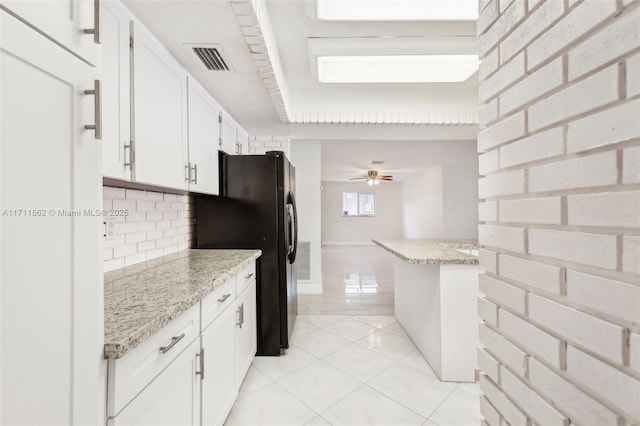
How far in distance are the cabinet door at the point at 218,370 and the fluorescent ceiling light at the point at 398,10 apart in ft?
6.34

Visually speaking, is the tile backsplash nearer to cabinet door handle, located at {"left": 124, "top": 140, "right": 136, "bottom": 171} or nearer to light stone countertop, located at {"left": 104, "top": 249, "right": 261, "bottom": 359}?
light stone countertop, located at {"left": 104, "top": 249, "right": 261, "bottom": 359}

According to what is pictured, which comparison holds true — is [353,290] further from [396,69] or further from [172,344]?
[172,344]

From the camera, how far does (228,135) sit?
112 inches

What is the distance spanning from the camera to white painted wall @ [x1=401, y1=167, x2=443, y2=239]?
743cm

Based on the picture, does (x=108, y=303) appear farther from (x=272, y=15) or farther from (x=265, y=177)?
(x=272, y=15)

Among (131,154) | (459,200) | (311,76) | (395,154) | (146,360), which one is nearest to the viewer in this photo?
(146,360)

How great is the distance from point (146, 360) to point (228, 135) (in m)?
2.27

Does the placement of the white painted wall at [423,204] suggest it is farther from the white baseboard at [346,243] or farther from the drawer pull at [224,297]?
the drawer pull at [224,297]

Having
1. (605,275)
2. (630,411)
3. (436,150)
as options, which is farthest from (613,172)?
(436,150)

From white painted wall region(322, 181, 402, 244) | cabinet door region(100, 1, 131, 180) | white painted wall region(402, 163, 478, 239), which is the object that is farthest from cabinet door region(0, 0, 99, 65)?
white painted wall region(322, 181, 402, 244)

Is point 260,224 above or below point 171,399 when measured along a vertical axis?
above

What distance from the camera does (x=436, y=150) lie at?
18.1ft

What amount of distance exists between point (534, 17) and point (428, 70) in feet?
7.37

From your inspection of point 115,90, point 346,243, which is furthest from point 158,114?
point 346,243
